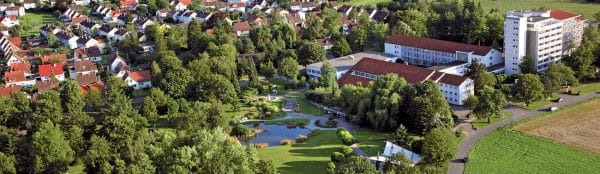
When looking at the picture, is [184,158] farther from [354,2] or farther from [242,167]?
[354,2]

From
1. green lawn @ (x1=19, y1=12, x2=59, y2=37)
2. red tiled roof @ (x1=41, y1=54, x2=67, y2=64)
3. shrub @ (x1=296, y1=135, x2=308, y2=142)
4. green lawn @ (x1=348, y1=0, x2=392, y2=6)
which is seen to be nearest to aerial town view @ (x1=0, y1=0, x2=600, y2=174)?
shrub @ (x1=296, y1=135, x2=308, y2=142)

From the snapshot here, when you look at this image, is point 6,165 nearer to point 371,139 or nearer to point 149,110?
point 149,110

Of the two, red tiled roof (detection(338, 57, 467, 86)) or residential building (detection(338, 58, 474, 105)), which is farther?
red tiled roof (detection(338, 57, 467, 86))

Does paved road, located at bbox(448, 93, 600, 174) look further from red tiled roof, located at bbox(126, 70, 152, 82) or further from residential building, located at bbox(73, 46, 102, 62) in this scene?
residential building, located at bbox(73, 46, 102, 62)

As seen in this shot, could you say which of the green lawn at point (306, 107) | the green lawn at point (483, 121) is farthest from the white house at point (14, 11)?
the green lawn at point (483, 121)

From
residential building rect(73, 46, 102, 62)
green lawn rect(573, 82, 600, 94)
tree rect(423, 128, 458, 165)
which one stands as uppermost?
residential building rect(73, 46, 102, 62)

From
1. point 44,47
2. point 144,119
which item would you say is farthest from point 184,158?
point 44,47

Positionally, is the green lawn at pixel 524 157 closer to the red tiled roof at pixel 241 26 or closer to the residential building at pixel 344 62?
the residential building at pixel 344 62
